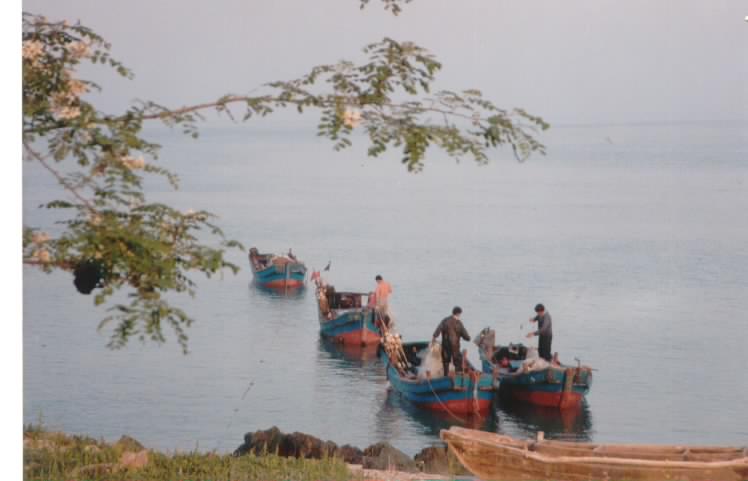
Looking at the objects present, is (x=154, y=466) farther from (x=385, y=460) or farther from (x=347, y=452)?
(x=347, y=452)

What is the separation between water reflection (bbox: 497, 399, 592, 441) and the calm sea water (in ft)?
0.07

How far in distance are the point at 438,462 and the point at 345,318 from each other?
212 inches

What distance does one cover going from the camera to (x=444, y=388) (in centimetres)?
1016

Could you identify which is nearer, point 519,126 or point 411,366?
point 519,126

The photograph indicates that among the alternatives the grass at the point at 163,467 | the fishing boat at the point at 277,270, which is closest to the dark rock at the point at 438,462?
the grass at the point at 163,467

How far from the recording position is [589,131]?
26.0 feet

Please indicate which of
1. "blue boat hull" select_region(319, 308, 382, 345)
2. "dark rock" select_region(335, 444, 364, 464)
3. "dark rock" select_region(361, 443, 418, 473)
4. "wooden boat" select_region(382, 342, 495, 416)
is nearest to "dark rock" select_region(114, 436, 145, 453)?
"dark rock" select_region(335, 444, 364, 464)

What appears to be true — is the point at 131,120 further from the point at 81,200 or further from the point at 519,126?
the point at 519,126

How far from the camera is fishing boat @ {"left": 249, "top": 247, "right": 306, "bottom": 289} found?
14343 millimetres

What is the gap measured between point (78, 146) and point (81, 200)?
22 centimetres

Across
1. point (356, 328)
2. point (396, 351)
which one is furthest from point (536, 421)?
point (356, 328)

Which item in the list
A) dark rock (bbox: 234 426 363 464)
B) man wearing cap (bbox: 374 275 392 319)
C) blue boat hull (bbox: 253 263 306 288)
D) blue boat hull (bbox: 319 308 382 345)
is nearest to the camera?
dark rock (bbox: 234 426 363 464)

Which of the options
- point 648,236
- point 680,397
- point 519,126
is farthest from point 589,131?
point 648,236

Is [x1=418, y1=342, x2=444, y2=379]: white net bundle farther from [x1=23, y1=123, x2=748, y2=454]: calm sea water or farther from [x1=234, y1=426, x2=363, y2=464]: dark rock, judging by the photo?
[x1=234, y1=426, x2=363, y2=464]: dark rock
